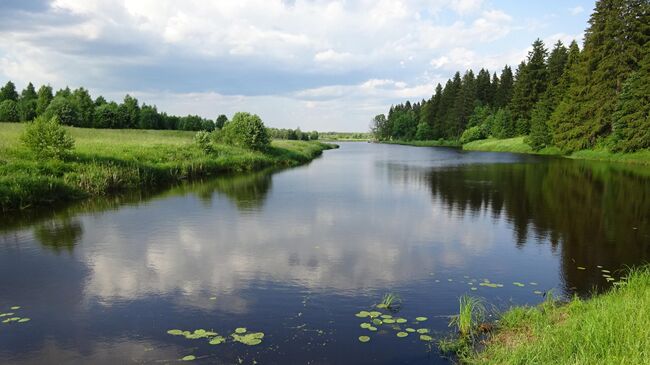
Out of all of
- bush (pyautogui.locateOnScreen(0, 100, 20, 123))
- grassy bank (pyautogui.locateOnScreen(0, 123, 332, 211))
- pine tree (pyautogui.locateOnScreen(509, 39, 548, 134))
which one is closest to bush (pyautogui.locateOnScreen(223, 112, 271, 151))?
grassy bank (pyautogui.locateOnScreen(0, 123, 332, 211))

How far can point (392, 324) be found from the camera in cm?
882

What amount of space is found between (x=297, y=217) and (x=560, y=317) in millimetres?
13031

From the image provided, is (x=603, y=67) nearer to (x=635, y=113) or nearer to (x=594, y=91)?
(x=594, y=91)

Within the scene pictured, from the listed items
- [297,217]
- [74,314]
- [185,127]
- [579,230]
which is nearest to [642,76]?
[579,230]

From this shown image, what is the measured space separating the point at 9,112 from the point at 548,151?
8440cm

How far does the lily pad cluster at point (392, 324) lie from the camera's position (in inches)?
328

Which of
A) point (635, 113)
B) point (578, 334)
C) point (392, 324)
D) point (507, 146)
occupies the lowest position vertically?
point (392, 324)

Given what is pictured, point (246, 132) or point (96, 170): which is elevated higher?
point (246, 132)

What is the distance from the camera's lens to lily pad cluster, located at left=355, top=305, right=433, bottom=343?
8.33 meters

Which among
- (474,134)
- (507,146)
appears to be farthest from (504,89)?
(507,146)

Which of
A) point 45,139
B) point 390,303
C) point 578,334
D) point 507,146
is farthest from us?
point 507,146

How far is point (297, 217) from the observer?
66.0 ft

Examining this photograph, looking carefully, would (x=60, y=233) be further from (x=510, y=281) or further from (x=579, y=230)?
(x=579, y=230)

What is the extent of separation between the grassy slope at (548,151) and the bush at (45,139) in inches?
2016
